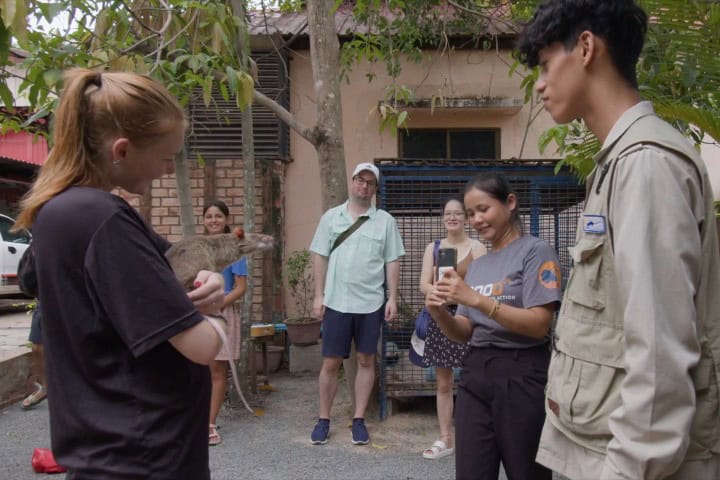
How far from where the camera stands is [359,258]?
4871 millimetres

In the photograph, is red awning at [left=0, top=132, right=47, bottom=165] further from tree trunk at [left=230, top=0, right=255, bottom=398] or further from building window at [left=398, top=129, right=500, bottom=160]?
tree trunk at [left=230, top=0, right=255, bottom=398]

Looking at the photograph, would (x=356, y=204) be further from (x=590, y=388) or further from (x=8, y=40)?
(x=590, y=388)

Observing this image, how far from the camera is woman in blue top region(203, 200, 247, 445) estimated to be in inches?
189

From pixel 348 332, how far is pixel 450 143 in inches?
168

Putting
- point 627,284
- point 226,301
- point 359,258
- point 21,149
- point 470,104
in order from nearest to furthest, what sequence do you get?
1. point 627,284
2. point 226,301
3. point 359,258
4. point 470,104
5. point 21,149

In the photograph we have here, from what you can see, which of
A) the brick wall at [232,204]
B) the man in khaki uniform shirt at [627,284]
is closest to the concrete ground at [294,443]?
the brick wall at [232,204]

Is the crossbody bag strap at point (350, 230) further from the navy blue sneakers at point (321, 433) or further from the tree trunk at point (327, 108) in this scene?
the navy blue sneakers at point (321, 433)

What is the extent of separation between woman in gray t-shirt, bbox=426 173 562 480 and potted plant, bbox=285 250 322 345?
13.8 ft

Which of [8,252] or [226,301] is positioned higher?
[8,252]

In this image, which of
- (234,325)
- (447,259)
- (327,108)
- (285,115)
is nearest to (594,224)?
(447,259)

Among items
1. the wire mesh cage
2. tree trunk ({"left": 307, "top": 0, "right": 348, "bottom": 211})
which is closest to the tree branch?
tree trunk ({"left": 307, "top": 0, "right": 348, "bottom": 211})

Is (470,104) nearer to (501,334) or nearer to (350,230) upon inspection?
(350,230)

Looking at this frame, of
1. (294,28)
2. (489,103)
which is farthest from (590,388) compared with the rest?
(294,28)

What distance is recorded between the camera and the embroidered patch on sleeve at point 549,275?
2.41 metres
